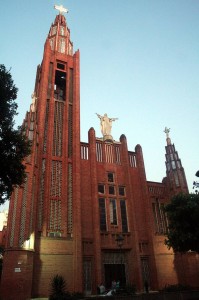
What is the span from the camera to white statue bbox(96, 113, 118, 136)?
106 feet

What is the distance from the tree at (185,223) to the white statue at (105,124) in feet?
41.9

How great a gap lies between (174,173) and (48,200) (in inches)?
623

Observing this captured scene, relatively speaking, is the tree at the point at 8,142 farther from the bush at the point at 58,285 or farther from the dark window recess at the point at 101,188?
the dark window recess at the point at 101,188

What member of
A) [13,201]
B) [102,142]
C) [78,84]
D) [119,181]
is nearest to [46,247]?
[13,201]

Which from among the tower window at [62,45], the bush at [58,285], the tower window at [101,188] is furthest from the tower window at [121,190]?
the tower window at [62,45]

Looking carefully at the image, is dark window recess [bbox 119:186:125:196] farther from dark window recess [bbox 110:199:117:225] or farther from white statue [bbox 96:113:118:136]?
white statue [bbox 96:113:118:136]

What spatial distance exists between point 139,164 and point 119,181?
11.3 feet

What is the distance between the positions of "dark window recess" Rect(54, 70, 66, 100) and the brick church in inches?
3.9

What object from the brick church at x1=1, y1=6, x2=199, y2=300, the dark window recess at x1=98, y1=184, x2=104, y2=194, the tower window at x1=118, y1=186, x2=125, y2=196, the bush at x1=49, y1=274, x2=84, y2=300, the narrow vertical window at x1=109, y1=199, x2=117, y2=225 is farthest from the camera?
the tower window at x1=118, y1=186, x2=125, y2=196

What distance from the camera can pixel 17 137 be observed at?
552 inches

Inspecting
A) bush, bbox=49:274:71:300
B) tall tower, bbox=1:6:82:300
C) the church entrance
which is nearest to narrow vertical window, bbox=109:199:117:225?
the church entrance

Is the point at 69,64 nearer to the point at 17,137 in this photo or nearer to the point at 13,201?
the point at 13,201

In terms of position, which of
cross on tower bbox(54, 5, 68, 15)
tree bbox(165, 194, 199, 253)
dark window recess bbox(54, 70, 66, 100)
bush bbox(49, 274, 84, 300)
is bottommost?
bush bbox(49, 274, 84, 300)

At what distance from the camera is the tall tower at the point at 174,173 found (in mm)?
31005
